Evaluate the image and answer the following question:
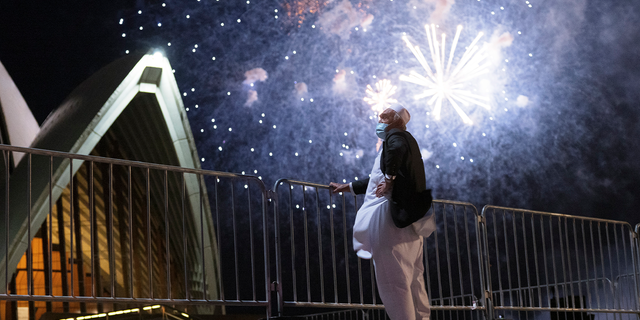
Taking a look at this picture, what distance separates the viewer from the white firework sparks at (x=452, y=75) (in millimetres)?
14766

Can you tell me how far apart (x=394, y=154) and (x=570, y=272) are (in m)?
3.33

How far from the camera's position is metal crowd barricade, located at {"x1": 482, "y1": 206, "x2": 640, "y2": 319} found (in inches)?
224

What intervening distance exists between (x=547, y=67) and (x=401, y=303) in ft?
44.6

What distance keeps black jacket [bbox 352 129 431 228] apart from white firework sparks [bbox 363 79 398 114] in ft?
25.1

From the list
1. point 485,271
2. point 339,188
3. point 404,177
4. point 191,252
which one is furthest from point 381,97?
point 404,177

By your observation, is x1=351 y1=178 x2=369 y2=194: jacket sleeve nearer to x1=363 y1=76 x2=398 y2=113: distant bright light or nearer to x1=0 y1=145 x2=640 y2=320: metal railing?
x1=0 y1=145 x2=640 y2=320: metal railing

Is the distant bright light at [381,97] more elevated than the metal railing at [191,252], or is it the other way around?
the distant bright light at [381,97]

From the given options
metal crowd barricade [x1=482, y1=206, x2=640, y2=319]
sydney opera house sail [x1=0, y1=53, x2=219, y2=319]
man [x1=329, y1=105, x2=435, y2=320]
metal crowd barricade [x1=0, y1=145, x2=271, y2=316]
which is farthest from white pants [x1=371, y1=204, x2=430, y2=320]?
sydney opera house sail [x1=0, y1=53, x2=219, y2=319]

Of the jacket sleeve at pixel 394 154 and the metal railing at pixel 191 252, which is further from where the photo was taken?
the metal railing at pixel 191 252

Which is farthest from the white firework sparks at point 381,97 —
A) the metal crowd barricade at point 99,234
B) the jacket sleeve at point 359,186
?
the jacket sleeve at point 359,186

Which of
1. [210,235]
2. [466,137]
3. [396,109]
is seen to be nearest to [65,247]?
[210,235]

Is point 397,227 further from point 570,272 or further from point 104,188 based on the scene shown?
point 104,188

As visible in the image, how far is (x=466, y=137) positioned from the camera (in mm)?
18750

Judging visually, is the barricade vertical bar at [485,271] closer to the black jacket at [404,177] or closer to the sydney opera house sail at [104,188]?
the black jacket at [404,177]
